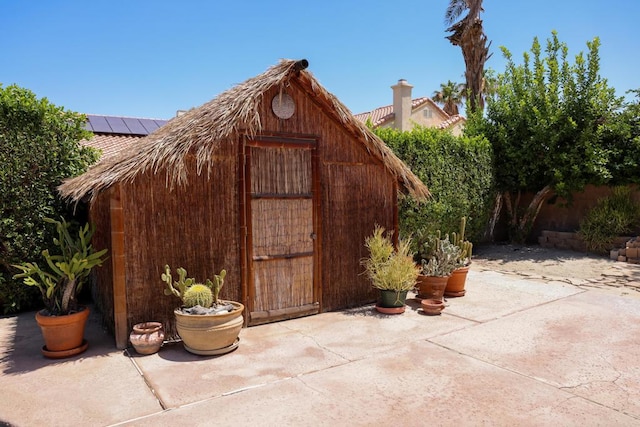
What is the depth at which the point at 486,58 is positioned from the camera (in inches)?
547

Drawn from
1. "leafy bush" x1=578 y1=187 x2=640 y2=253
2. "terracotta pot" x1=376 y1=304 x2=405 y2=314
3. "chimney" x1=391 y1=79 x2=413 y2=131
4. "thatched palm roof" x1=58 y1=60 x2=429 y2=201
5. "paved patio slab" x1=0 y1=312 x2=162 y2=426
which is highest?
"chimney" x1=391 y1=79 x2=413 y2=131

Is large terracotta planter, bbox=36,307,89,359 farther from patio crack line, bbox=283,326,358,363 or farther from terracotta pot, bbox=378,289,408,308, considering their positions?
terracotta pot, bbox=378,289,408,308

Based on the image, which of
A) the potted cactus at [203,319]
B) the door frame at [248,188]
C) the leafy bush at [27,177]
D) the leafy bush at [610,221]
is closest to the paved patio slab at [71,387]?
the potted cactus at [203,319]

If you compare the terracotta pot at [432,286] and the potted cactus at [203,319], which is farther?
the terracotta pot at [432,286]

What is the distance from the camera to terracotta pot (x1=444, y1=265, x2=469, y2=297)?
7.11 m

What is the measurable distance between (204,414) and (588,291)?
727 cm

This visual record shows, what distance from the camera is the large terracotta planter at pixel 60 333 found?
447cm

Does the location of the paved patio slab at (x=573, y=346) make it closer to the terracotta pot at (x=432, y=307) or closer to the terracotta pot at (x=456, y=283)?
the terracotta pot at (x=432, y=307)

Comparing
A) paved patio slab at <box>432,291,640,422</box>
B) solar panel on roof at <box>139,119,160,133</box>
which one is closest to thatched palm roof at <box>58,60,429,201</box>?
paved patio slab at <box>432,291,640,422</box>

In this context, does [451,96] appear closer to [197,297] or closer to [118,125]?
[118,125]

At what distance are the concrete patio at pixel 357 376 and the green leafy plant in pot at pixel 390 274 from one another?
0.29 m

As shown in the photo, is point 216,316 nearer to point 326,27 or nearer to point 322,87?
point 322,87

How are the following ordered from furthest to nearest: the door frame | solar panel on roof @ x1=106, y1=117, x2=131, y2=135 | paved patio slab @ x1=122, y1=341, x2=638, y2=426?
solar panel on roof @ x1=106, y1=117, x2=131, y2=135
the door frame
paved patio slab @ x1=122, y1=341, x2=638, y2=426

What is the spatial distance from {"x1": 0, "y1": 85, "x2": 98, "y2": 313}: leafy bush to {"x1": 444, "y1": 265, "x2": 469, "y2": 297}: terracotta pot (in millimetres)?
6538
